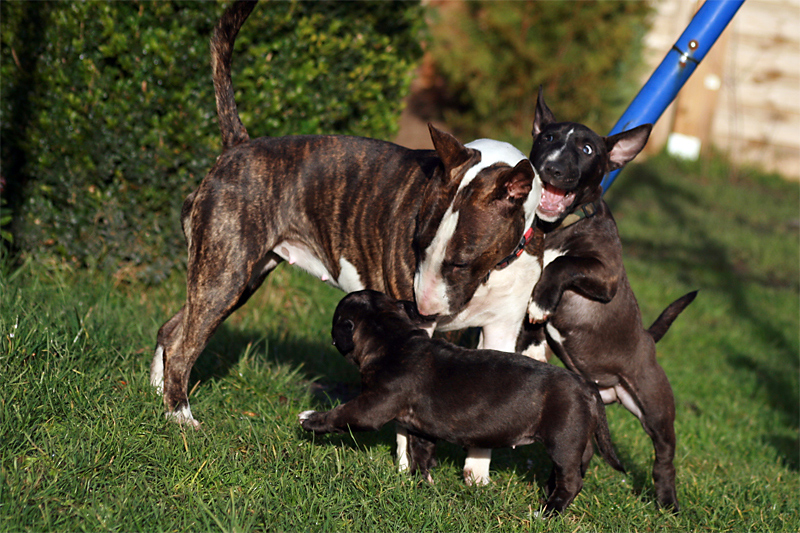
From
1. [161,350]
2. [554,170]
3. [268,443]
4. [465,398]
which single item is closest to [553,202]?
[554,170]

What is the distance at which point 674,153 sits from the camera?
1270cm

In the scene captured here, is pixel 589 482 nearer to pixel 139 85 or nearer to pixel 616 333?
pixel 616 333

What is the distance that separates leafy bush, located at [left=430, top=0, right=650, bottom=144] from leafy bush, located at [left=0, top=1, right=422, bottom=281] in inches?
212

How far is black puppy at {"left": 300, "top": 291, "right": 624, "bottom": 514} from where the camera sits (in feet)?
10.3

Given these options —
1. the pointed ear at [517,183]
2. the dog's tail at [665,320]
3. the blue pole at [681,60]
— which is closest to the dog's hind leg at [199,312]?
the pointed ear at [517,183]

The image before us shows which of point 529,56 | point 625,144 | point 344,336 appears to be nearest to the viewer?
point 344,336

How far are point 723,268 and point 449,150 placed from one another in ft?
23.0

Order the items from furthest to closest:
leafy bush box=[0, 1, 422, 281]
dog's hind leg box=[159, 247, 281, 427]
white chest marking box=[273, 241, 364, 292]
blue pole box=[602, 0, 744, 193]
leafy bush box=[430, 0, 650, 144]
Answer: leafy bush box=[430, 0, 650, 144], leafy bush box=[0, 1, 422, 281], blue pole box=[602, 0, 744, 193], white chest marking box=[273, 241, 364, 292], dog's hind leg box=[159, 247, 281, 427]

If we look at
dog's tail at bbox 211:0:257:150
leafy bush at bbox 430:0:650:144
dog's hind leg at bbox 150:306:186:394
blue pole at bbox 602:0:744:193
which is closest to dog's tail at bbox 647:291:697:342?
blue pole at bbox 602:0:744:193

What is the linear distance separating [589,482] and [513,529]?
94 centimetres

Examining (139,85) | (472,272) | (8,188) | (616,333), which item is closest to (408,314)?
(472,272)

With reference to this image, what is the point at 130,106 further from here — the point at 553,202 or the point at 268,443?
the point at 553,202

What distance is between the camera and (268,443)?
3527mm

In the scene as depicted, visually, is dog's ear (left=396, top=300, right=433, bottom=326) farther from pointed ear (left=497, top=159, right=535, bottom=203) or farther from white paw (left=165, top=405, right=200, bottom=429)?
white paw (left=165, top=405, right=200, bottom=429)
